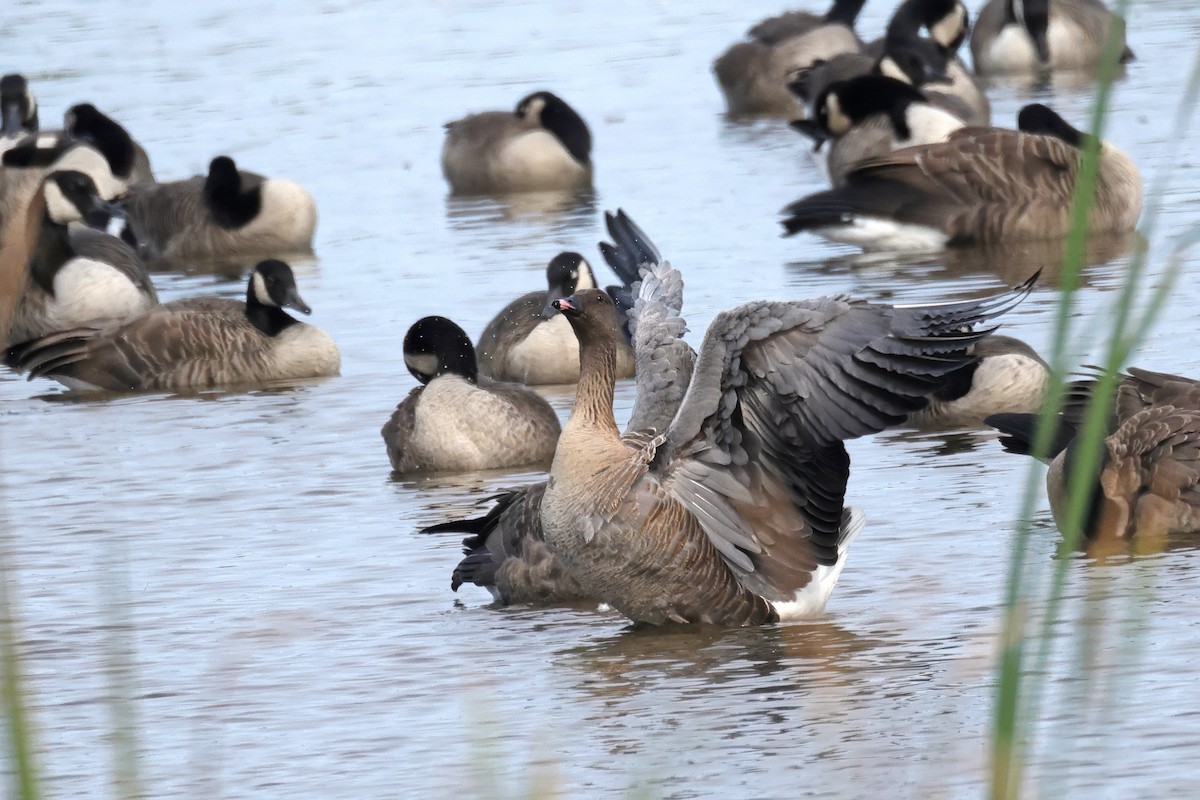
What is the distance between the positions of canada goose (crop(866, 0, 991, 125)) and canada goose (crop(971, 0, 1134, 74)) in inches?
30.6

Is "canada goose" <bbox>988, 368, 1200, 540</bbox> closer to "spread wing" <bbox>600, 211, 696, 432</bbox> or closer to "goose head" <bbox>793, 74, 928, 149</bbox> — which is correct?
"spread wing" <bbox>600, 211, 696, 432</bbox>

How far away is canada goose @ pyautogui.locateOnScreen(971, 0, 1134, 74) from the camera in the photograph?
2236cm

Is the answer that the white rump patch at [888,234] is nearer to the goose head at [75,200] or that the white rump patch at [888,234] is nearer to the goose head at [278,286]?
the goose head at [278,286]

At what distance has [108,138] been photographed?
61.0 feet

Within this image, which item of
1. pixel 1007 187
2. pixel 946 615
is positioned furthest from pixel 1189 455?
pixel 1007 187

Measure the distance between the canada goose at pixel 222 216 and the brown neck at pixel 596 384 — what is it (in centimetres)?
939

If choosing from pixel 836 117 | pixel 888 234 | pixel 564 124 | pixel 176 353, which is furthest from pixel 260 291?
pixel 836 117

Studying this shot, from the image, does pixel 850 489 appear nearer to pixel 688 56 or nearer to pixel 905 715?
pixel 905 715

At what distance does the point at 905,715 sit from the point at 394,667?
5.84 feet

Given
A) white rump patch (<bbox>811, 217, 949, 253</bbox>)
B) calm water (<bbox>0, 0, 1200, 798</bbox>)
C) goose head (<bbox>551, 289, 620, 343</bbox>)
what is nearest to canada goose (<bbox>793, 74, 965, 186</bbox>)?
calm water (<bbox>0, 0, 1200, 798</bbox>)

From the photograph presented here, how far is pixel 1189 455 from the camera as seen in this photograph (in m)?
7.32

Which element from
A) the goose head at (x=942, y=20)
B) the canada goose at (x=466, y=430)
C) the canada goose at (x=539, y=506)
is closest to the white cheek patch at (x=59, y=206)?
the canada goose at (x=466, y=430)

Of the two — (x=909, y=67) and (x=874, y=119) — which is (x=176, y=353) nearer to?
(x=874, y=119)

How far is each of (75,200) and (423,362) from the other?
623 cm
